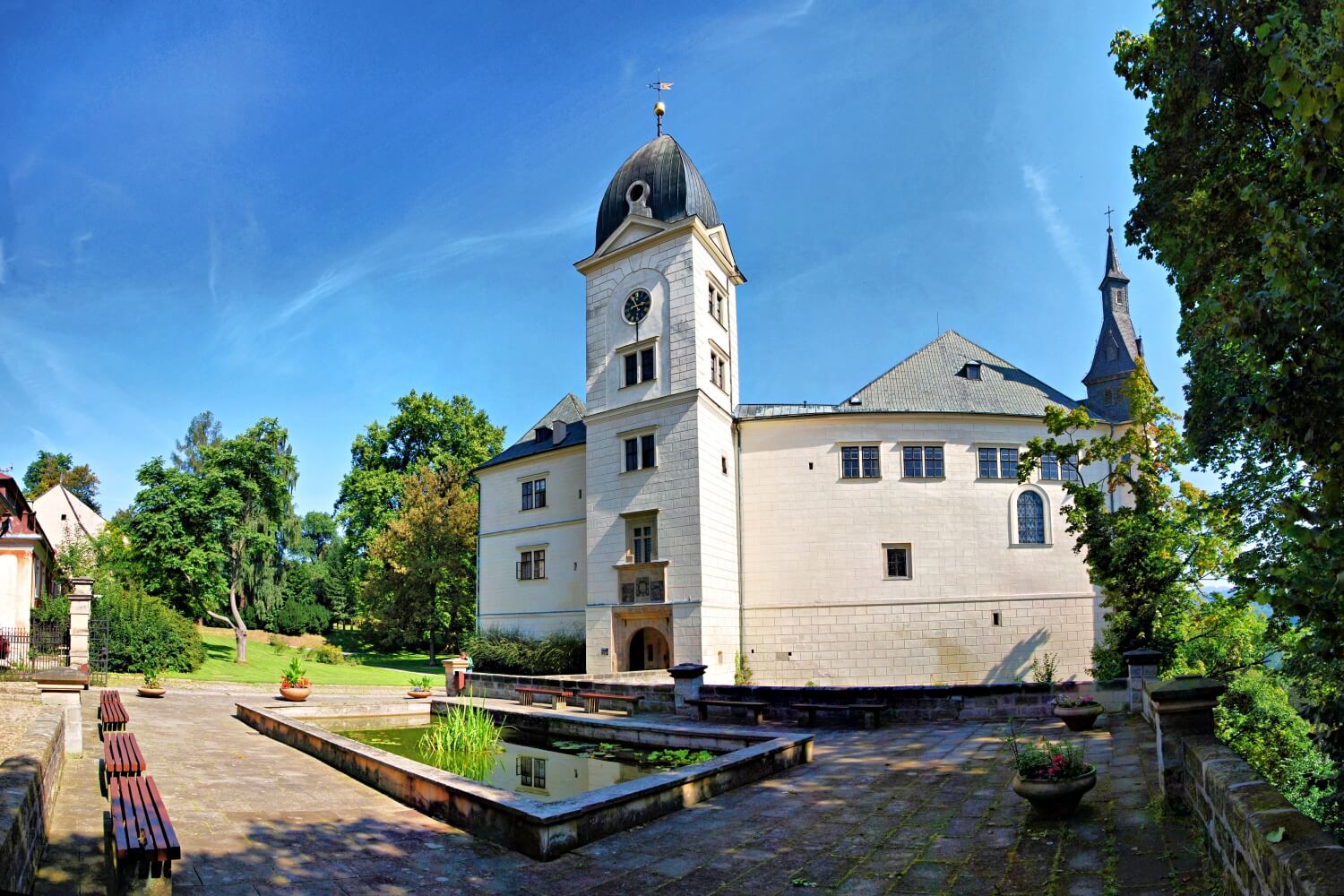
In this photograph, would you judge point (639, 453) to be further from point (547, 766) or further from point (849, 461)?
point (547, 766)

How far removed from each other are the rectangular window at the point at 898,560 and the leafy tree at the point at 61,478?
59894 mm

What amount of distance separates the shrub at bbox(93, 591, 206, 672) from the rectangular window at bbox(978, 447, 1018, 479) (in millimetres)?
28252

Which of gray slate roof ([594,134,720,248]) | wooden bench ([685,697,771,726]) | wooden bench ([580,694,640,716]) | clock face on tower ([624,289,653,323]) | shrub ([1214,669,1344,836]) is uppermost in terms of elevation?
gray slate roof ([594,134,720,248])

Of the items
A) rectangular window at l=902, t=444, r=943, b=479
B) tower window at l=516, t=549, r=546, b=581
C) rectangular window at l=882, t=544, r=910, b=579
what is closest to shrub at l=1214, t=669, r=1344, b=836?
rectangular window at l=882, t=544, r=910, b=579

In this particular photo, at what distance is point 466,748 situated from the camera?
12.3 meters

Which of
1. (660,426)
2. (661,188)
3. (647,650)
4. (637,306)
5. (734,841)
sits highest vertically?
(661,188)

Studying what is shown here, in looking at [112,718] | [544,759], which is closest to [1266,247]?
[544,759]

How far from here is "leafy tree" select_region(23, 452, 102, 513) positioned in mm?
61438

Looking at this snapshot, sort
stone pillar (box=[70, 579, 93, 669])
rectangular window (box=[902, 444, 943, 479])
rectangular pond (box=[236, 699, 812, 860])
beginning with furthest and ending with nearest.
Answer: rectangular window (box=[902, 444, 943, 479]), stone pillar (box=[70, 579, 93, 669]), rectangular pond (box=[236, 699, 812, 860])

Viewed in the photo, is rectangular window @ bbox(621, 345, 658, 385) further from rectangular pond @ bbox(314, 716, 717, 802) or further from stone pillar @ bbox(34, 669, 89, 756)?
stone pillar @ bbox(34, 669, 89, 756)

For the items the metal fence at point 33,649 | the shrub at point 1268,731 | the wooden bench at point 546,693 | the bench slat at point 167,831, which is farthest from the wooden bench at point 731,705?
the metal fence at point 33,649

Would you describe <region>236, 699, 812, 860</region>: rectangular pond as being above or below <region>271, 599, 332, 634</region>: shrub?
above

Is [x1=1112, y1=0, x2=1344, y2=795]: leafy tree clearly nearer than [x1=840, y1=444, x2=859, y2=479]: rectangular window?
Yes

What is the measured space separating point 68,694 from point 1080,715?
16.5 meters
